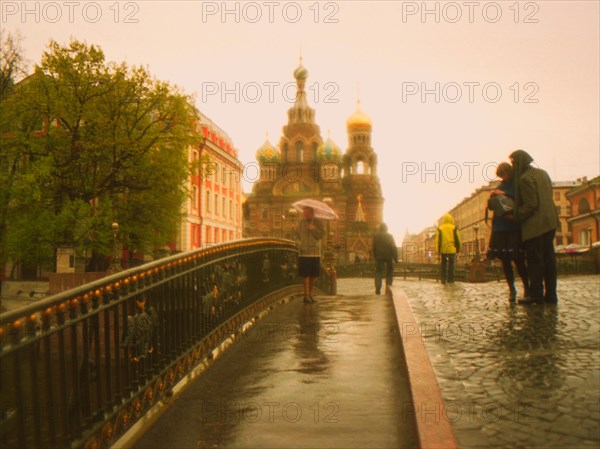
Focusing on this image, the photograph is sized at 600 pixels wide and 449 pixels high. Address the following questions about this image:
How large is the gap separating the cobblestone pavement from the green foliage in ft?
69.3

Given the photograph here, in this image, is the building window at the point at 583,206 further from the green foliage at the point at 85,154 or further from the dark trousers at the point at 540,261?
the dark trousers at the point at 540,261

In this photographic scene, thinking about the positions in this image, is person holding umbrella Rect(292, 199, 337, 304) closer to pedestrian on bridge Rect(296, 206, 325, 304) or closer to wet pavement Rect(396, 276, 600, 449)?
pedestrian on bridge Rect(296, 206, 325, 304)

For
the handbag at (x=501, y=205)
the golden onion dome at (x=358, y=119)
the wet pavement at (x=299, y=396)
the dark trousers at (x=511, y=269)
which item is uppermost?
the golden onion dome at (x=358, y=119)

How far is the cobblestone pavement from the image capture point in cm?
362

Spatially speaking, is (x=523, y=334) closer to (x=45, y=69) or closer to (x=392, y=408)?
(x=392, y=408)

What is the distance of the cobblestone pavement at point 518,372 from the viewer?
142 inches

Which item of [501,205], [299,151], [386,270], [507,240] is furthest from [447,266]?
[299,151]

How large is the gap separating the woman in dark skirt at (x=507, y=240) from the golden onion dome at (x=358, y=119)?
81273 millimetres

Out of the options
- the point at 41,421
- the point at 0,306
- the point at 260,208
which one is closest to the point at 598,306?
the point at 41,421

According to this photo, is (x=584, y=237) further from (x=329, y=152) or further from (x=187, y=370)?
(x=187, y=370)

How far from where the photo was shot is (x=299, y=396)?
484 centimetres

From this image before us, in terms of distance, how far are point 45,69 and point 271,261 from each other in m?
20.3

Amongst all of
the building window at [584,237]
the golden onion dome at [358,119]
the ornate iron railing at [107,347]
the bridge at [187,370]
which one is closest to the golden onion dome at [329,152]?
the golden onion dome at [358,119]

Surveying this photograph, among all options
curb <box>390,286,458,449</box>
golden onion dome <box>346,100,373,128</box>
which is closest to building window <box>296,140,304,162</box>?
golden onion dome <box>346,100,373,128</box>
